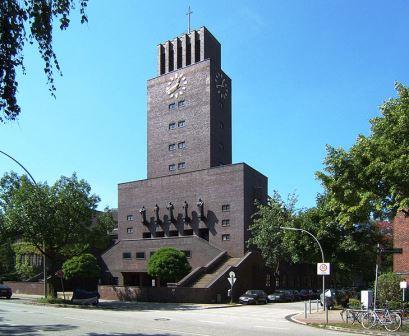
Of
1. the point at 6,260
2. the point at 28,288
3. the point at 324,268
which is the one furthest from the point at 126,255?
the point at 324,268

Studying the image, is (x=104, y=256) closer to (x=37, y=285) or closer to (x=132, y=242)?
(x=132, y=242)

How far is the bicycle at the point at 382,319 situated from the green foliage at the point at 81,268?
2855cm

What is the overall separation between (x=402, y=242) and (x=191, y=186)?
29.5 m

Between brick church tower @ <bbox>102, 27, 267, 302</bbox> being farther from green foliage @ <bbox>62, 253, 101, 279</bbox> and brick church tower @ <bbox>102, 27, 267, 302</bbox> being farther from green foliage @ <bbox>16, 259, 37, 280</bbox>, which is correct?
green foliage @ <bbox>16, 259, 37, 280</bbox>

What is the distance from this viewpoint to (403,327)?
20625 mm

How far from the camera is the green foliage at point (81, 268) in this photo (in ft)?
145

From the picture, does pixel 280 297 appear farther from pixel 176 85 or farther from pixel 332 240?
pixel 176 85

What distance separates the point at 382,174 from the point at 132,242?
1806 inches

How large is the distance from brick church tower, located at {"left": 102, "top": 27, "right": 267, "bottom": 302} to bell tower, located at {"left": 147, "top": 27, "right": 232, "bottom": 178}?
0.43 feet

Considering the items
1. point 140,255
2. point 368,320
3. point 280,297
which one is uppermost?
point 368,320

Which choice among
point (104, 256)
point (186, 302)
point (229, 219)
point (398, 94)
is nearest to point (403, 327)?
point (398, 94)

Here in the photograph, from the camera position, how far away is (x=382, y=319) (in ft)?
68.7

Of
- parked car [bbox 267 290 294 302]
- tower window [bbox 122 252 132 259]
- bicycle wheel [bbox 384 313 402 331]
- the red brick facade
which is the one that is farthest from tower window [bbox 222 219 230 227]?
bicycle wheel [bbox 384 313 402 331]

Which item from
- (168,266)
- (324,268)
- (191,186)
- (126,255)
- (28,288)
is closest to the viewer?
(324,268)
